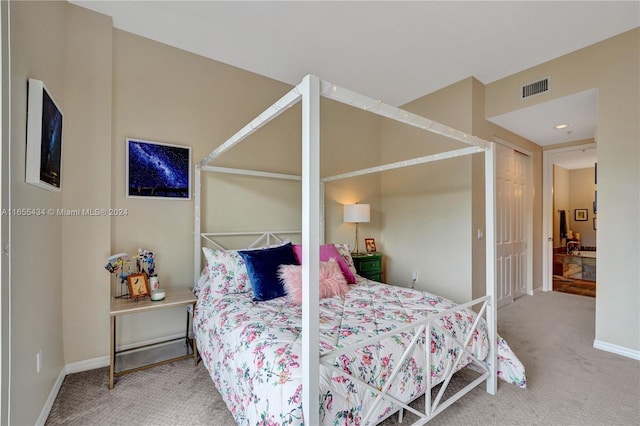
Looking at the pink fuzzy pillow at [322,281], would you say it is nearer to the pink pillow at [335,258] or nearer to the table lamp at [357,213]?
the pink pillow at [335,258]

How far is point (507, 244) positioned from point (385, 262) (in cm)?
171

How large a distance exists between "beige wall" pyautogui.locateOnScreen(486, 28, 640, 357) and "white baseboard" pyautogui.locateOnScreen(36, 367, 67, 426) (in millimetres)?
4340

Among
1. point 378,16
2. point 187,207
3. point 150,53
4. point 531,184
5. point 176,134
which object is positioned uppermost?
point 378,16

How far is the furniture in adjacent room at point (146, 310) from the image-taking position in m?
2.04

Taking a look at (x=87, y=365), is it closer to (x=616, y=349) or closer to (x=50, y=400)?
(x=50, y=400)

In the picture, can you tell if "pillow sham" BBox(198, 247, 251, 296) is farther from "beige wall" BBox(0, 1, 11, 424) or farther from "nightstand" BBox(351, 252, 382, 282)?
"nightstand" BBox(351, 252, 382, 282)

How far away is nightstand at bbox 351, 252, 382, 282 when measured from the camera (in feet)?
11.9

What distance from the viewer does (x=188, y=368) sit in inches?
90.8

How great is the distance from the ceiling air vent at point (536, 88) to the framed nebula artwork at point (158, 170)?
12.1 feet

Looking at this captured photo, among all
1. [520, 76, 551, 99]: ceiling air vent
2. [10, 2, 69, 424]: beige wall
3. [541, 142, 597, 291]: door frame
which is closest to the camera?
[10, 2, 69, 424]: beige wall

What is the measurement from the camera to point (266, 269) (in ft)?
7.68

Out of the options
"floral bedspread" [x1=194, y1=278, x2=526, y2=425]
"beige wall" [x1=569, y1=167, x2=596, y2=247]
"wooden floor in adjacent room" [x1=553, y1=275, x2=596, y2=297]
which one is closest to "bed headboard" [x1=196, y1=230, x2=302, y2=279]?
"floral bedspread" [x1=194, y1=278, x2=526, y2=425]

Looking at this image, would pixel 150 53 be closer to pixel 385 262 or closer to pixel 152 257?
→ pixel 152 257

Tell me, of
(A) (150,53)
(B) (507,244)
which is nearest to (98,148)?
(A) (150,53)
